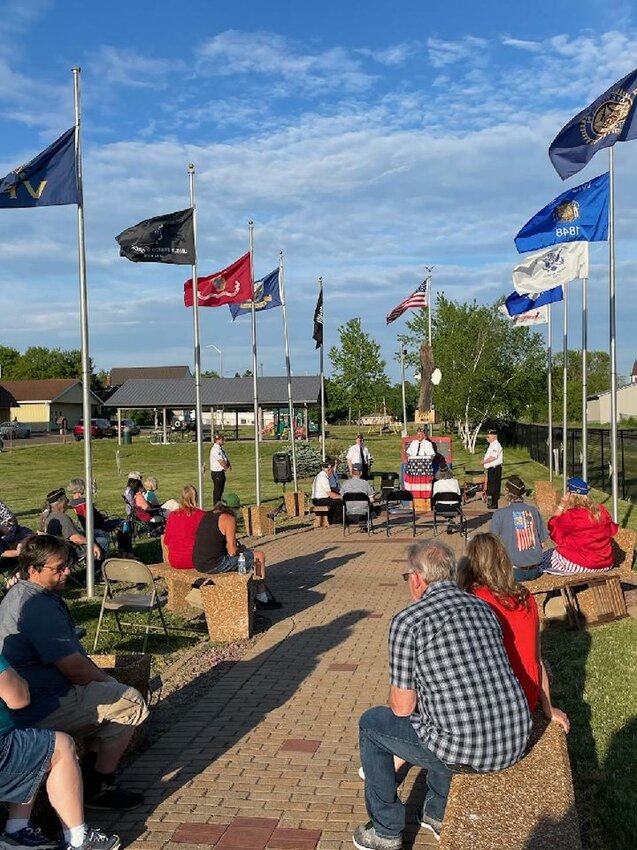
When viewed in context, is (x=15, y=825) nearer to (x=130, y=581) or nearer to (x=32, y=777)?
(x=32, y=777)

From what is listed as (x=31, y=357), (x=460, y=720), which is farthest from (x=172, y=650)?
(x=31, y=357)

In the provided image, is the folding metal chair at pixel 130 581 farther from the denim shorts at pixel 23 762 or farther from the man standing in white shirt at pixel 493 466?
the man standing in white shirt at pixel 493 466

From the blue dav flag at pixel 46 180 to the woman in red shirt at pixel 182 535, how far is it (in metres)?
4.11

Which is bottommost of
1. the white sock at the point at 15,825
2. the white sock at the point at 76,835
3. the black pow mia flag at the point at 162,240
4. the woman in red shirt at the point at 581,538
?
the white sock at the point at 76,835

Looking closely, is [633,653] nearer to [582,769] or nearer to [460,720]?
[582,769]

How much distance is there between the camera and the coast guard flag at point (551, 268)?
51.1 feet

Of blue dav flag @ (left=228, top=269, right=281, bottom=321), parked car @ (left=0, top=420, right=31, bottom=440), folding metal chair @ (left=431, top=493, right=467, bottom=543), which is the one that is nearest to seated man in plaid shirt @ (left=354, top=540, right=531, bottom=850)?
folding metal chair @ (left=431, top=493, right=467, bottom=543)

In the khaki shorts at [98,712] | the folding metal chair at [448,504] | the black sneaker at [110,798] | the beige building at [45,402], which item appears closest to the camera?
the khaki shorts at [98,712]

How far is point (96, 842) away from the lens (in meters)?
4.38

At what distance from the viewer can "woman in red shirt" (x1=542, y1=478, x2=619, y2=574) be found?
30.9 ft

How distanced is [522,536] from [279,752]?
435 centimetres

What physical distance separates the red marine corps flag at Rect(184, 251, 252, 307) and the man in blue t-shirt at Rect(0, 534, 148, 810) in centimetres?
1236

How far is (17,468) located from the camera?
136ft

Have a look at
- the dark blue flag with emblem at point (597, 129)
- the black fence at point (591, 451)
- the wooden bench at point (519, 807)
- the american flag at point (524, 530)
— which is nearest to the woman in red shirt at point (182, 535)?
the american flag at point (524, 530)
